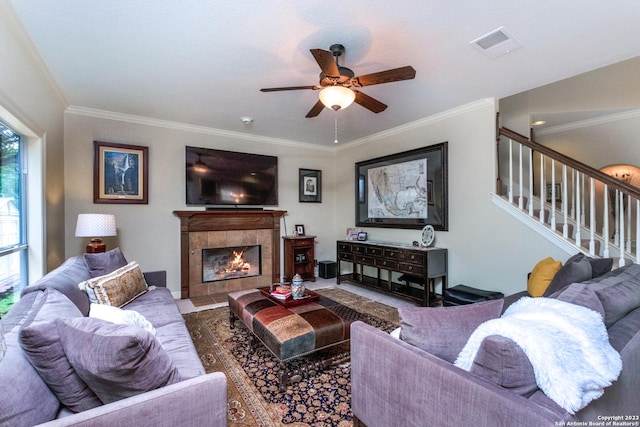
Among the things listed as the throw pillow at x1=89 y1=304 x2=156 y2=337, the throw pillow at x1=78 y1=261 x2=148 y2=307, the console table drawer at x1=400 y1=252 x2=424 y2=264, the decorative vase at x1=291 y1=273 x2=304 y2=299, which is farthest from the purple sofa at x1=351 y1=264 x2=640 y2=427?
the console table drawer at x1=400 y1=252 x2=424 y2=264

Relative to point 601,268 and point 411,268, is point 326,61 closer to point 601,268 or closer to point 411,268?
point 601,268

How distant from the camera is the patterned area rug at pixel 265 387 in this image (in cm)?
174

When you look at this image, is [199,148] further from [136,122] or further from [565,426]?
[565,426]

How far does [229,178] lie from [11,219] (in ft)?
8.37

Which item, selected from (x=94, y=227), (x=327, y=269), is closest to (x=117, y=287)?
(x=94, y=227)

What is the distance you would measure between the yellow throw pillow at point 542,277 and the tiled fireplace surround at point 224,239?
3.54 m

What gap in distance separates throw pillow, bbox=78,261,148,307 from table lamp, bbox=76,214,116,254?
0.76 m

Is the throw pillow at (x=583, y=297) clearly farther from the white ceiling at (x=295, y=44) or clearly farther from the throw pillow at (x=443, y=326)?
the white ceiling at (x=295, y=44)

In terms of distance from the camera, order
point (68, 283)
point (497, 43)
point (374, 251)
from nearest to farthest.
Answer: point (68, 283) < point (497, 43) < point (374, 251)

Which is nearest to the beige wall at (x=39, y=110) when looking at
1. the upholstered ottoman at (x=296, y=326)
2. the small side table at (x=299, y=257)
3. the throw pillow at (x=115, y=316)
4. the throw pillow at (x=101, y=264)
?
the throw pillow at (x=101, y=264)

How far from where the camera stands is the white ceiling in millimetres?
1878

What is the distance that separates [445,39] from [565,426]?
238 centimetres

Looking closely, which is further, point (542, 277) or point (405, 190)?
point (405, 190)

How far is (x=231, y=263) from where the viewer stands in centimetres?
468
